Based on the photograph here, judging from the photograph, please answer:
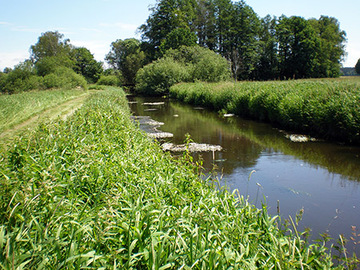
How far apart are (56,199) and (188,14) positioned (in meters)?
63.1

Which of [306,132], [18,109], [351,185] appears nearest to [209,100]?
[306,132]

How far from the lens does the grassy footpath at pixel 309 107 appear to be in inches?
411

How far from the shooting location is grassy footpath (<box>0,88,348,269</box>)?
2.37 meters

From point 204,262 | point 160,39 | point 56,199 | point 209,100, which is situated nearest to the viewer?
point 204,262

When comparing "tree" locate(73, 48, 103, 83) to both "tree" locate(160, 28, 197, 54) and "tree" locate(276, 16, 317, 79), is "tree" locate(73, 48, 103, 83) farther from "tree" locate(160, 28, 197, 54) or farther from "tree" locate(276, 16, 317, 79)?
"tree" locate(276, 16, 317, 79)

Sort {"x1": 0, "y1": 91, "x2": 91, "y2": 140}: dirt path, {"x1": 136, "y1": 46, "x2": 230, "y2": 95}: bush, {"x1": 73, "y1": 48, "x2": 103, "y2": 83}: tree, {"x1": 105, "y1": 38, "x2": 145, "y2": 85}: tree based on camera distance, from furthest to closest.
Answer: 1. {"x1": 73, "y1": 48, "x2": 103, "y2": 83}: tree
2. {"x1": 105, "y1": 38, "x2": 145, "y2": 85}: tree
3. {"x1": 136, "y1": 46, "x2": 230, "y2": 95}: bush
4. {"x1": 0, "y1": 91, "x2": 91, "y2": 140}: dirt path

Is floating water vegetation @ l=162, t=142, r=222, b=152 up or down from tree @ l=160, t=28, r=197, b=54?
down

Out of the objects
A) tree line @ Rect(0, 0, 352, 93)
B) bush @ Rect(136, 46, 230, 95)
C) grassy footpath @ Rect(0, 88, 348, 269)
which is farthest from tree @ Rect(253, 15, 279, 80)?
grassy footpath @ Rect(0, 88, 348, 269)

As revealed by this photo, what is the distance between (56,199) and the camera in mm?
3334

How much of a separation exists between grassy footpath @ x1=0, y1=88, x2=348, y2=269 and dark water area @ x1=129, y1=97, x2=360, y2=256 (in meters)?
0.59

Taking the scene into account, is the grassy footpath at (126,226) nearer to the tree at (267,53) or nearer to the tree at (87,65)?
the tree at (267,53)

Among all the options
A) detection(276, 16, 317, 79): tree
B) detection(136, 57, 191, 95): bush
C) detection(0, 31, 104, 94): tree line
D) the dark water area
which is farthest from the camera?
detection(276, 16, 317, 79): tree

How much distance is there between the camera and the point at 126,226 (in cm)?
271

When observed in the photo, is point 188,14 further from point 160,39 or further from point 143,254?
point 143,254
